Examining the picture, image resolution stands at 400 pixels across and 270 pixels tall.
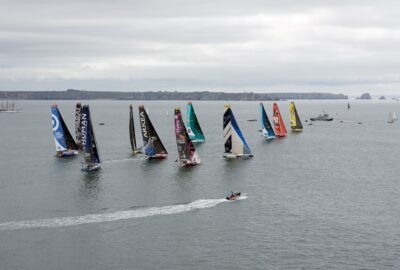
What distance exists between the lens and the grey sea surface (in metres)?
51.4

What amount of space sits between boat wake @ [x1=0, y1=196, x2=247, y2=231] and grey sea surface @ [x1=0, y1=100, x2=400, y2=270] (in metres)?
0.13

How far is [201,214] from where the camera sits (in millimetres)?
65125

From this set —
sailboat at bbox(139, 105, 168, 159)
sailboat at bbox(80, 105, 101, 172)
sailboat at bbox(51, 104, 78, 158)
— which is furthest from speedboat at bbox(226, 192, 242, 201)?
sailboat at bbox(51, 104, 78, 158)

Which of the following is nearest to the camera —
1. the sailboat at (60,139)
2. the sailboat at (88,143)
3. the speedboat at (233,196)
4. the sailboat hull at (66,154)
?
the speedboat at (233,196)

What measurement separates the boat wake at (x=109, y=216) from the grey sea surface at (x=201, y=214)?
0.13 m

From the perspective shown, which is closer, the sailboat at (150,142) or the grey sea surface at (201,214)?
the grey sea surface at (201,214)

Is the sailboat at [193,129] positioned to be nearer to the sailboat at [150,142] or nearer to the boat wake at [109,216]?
the sailboat at [150,142]

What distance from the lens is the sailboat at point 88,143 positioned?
94.8m

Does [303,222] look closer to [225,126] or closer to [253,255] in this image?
[253,255]

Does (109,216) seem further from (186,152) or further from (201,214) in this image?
(186,152)

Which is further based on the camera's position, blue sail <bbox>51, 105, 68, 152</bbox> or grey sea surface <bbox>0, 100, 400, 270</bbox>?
blue sail <bbox>51, 105, 68, 152</bbox>

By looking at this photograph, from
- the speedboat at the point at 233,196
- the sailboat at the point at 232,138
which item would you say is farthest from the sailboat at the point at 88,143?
the speedboat at the point at 233,196

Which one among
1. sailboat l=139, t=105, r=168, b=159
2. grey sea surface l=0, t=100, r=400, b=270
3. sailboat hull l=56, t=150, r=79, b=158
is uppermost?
sailboat l=139, t=105, r=168, b=159

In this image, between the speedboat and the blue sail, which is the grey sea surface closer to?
the speedboat
